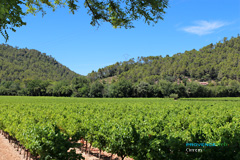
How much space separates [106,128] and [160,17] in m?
7.28

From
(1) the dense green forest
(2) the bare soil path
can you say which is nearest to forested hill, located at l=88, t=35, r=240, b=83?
(1) the dense green forest

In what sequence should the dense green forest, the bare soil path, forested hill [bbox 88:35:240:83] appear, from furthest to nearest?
forested hill [bbox 88:35:240:83] → the dense green forest → the bare soil path

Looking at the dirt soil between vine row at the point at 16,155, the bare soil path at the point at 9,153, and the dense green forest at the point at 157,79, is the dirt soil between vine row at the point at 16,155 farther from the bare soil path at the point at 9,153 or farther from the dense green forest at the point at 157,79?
the dense green forest at the point at 157,79

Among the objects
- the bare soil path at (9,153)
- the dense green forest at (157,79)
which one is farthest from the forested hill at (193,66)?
the bare soil path at (9,153)

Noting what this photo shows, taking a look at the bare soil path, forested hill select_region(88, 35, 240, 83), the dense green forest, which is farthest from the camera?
forested hill select_region(88, 35, 240, 83)

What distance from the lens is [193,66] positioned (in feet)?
524

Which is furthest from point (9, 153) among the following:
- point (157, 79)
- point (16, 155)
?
point (157, 79)

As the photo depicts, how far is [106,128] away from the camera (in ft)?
32.9

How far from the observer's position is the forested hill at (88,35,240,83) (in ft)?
463

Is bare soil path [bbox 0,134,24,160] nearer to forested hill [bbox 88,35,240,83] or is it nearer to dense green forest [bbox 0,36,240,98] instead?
dense green forest [bbox 0,36,240,98]

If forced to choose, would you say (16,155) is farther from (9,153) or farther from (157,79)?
(157,79)

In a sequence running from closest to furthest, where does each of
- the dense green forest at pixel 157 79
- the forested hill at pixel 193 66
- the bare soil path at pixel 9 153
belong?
the bare soil path at pixel 9 153 < the dense green forest at pixel 157 79 < the forested hill at pixel 193 66

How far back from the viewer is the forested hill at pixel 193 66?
463ft

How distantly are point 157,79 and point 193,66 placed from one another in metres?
38.6
